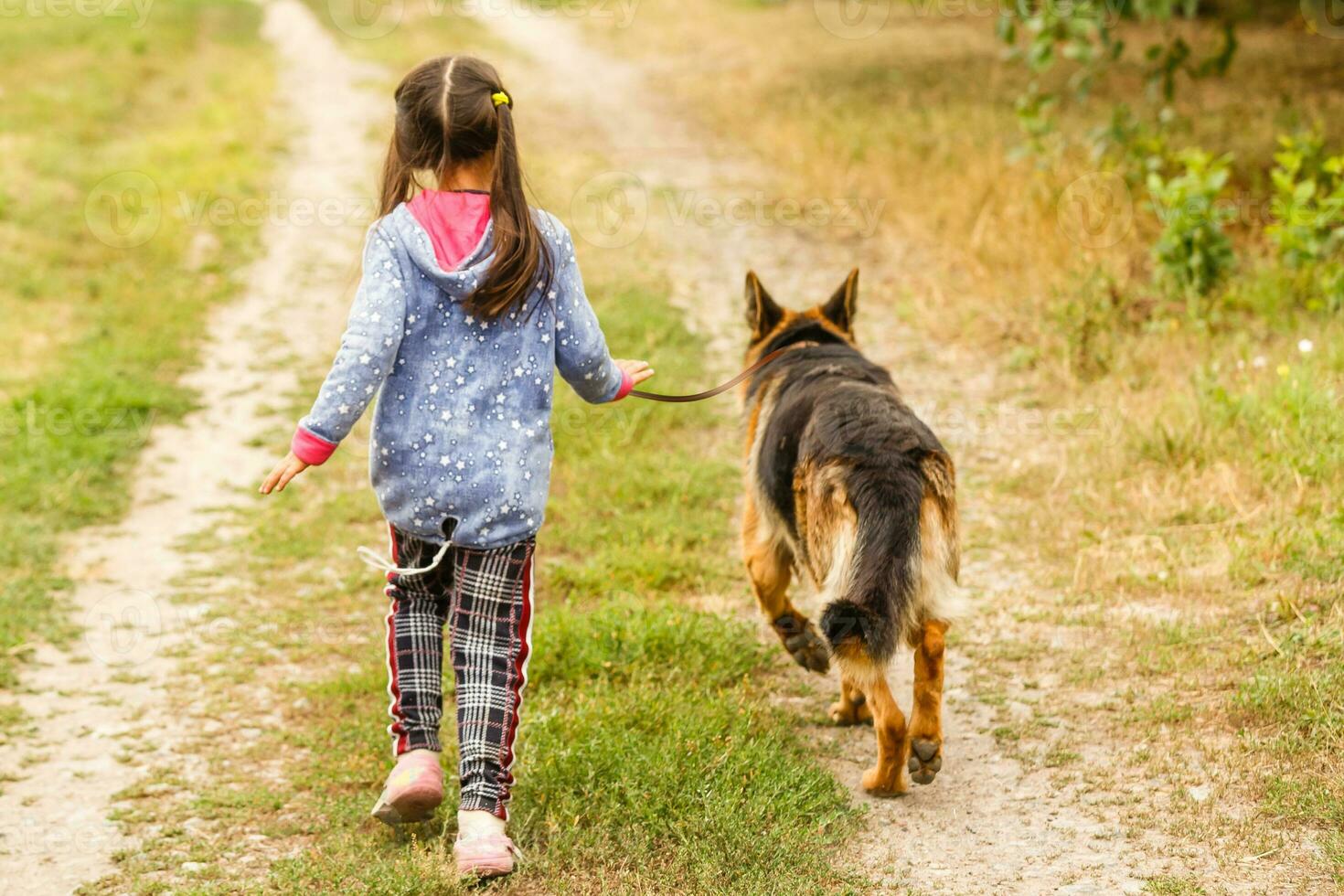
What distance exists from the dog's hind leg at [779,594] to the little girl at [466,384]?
122cm

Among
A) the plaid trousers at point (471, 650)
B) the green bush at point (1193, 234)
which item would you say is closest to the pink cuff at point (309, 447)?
the plaid trousers at point (471, 650)

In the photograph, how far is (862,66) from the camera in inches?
653

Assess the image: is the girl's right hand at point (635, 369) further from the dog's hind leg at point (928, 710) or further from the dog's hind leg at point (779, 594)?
the dog's hind leg at point (928, 710)

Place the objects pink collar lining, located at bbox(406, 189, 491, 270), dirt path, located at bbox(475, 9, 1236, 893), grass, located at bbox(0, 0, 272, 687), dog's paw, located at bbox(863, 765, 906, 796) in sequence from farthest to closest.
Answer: grass, located at bbox(0, 0, 272, 687), dog's paw, located at bbox(863, 765, 906, 796), dirt path, located at bbox(475, 9, 1236, 893), pink collar lining, located at bbox(406, 189, 491, 270)

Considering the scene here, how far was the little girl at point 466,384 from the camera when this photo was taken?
331 centimetres

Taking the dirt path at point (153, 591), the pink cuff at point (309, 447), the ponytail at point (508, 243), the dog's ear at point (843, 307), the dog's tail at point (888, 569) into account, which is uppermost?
the ponytail at point (508, 243)

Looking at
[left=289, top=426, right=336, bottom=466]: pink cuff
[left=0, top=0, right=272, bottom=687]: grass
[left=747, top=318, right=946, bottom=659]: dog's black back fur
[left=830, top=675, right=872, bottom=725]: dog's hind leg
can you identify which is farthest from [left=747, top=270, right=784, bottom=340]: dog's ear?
[left=0, top=0, right=272, bottom=687]: grass

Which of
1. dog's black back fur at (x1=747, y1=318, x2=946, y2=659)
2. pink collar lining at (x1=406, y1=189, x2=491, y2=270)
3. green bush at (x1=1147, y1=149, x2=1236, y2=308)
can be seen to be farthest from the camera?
green bush at (x1=1147, y1=149, x2=1236, y2=308)

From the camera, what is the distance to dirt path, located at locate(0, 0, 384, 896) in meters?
4.17

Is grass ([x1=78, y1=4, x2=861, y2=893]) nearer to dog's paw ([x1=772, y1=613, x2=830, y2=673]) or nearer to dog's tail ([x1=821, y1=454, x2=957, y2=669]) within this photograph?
dog's paw ([x1=772, y1=613, x2=830, y2=673])

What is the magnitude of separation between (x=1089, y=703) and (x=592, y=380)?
7.29ft

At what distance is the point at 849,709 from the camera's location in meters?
4.48

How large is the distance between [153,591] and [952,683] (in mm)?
3800

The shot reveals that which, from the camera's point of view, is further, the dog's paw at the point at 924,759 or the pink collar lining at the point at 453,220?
the dog's paw at the point at 924,759
